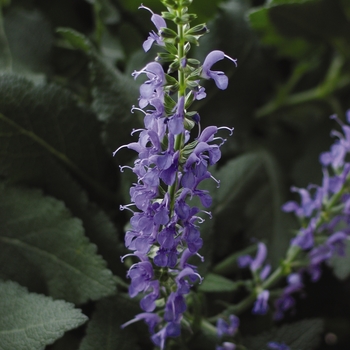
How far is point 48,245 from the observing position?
51 cm

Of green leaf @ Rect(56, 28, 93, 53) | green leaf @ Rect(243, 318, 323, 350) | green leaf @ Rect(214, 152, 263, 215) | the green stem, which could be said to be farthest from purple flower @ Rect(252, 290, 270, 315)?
green leaf @ Rect(56, 28, 93, 53)

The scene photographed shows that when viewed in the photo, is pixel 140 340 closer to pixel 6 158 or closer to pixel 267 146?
pixel 6 158

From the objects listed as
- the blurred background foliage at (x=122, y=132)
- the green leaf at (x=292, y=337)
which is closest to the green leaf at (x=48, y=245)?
the blurred background foliage at (x=122, y=132)

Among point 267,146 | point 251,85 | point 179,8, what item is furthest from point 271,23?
point 179,8

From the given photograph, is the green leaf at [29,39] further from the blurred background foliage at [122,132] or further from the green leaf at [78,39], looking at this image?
the green leaf at [78,39]

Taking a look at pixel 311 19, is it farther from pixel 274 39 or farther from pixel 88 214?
pixel 88 214

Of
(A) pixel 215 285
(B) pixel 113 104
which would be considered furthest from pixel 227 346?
(B) pixel 113 104

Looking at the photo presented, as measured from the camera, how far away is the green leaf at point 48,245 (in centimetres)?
48

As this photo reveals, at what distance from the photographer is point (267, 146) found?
0.84 m

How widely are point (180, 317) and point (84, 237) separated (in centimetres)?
13

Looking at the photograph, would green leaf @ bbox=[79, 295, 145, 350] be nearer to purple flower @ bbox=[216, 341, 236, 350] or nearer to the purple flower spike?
purple flower @ bbox=[216, 341, 236, 350]

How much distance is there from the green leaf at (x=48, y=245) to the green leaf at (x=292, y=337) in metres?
0.21

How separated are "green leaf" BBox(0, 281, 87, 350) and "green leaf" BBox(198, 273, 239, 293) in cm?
16

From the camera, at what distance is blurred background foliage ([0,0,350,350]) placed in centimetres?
51
